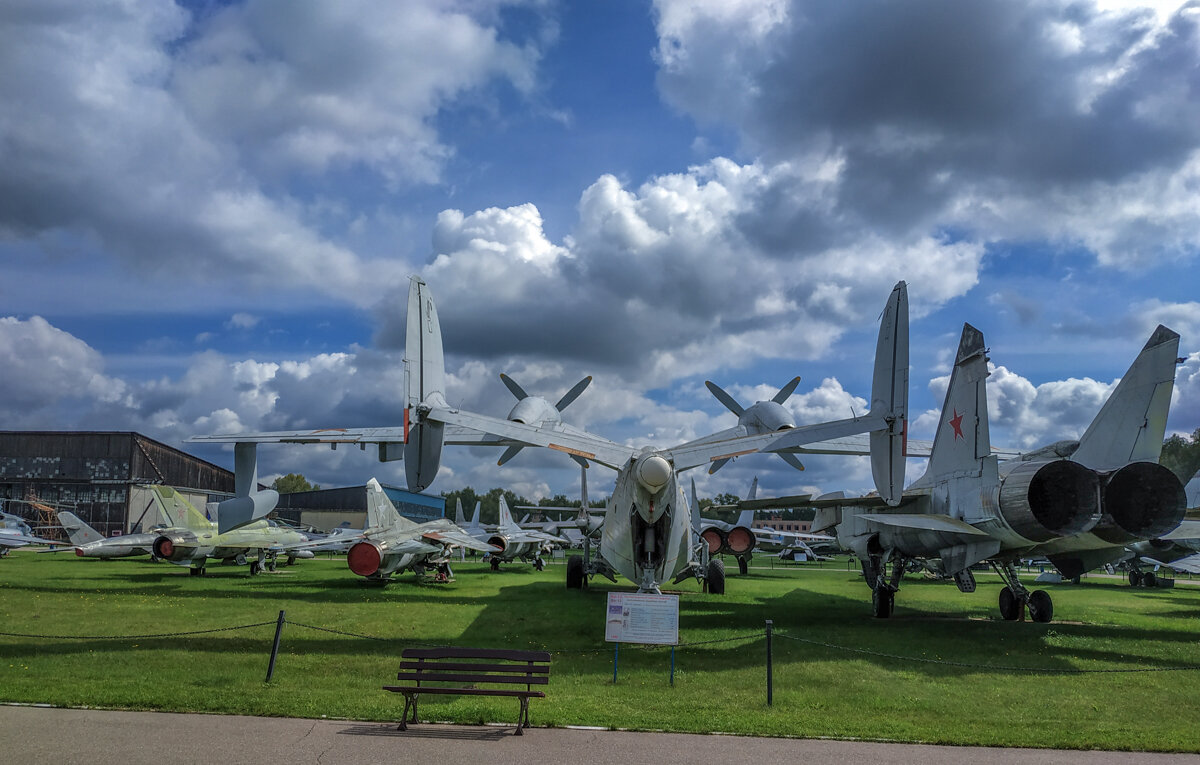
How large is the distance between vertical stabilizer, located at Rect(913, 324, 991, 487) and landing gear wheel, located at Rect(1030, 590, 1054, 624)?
336 cm

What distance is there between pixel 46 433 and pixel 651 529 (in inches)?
2476

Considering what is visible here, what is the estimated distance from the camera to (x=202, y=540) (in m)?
28.8

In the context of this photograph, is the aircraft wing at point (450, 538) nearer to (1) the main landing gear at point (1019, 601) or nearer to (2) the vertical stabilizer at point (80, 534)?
(1) the main landing gear at point (1019, 601)

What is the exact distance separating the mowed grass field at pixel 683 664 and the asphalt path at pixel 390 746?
35 centimetres

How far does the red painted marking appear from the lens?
51.8 ft

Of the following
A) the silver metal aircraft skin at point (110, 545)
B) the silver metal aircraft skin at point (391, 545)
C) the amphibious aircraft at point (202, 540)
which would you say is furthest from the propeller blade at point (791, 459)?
the silver metal aircraft skin at point (110, 545)

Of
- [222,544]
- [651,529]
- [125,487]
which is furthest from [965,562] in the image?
[125,487]

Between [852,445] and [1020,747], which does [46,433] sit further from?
[1020,747]

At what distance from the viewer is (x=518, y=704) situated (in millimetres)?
8875

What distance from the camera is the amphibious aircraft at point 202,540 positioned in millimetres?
28094

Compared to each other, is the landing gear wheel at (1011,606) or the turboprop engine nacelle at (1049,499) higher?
the turboprop engine nacelle at (1049,499)

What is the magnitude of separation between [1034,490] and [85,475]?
64.5 meters

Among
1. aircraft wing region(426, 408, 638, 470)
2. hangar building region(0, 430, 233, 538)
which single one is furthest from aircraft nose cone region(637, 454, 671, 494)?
hangar building region(0, 430, 233, 538)

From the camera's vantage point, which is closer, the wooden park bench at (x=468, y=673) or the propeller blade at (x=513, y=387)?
the wooden park bench at (x=468, y=673)
